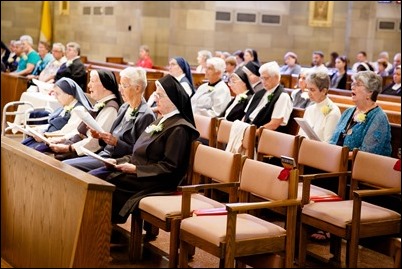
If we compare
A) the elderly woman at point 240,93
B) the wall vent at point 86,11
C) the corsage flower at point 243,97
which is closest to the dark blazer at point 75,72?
the elderly woman at point 240,93

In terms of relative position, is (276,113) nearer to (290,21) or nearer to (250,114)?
(250,114)

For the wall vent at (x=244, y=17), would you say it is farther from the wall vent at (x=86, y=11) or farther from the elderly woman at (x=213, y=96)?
the elderly woman at (x=213, y=96)

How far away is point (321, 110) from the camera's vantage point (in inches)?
263

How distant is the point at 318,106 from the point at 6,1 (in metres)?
20.0

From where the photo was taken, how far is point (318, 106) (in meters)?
6.78

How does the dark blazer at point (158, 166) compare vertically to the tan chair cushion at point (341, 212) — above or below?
above

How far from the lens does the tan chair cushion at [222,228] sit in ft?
14.5

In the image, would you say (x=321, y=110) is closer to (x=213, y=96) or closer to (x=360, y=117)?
(x=360, y=117)

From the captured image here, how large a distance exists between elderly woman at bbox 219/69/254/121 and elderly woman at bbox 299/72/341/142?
1.19 m

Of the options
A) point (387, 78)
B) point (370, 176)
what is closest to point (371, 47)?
point (387, 78)

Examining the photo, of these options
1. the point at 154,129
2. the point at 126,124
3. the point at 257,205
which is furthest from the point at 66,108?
the point at 257,205

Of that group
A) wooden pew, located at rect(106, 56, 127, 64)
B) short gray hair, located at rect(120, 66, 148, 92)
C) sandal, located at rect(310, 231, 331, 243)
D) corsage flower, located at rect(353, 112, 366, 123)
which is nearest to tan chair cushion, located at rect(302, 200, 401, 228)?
sandal, located at rect(310, 231, 331, 243)

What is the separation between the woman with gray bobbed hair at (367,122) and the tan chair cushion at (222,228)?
1.50 metres

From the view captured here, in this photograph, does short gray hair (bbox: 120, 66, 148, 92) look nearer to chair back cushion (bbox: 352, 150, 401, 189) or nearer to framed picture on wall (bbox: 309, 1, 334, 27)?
chair back cushion (bbox: 352, 150, 401, 189)
